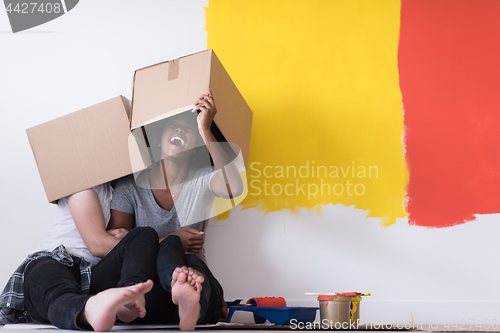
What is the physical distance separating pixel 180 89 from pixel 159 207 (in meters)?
0.41

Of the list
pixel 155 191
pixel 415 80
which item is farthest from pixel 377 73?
pixel 155 191

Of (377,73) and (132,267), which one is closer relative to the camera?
(132,267)

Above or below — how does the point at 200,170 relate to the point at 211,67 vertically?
below

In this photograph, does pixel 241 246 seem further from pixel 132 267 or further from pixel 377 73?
pixel 377 73

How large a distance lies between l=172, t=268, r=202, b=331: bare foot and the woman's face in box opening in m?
0.52

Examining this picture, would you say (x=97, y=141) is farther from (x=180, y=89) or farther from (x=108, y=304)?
(x=108, y=304)

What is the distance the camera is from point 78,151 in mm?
1214

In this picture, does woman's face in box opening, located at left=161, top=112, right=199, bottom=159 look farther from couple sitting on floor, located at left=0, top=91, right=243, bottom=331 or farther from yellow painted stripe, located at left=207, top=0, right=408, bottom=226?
yellow painted stripe, located at left=207, top=0, right=408, bottom=226

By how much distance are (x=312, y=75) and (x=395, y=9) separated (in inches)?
16.8

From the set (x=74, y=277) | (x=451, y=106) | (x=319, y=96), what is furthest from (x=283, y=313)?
(x=451, y=106)

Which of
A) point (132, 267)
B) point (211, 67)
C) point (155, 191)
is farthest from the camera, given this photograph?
point (155, 191)

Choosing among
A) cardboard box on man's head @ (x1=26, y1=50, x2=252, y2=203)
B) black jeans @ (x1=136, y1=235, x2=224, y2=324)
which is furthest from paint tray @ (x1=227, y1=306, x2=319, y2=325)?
cardboard box on man's head @ (x1=26, y1=50, x2=252, y2=203)

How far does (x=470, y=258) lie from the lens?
1490 mm

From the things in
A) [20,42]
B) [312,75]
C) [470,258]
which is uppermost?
[20,42]
